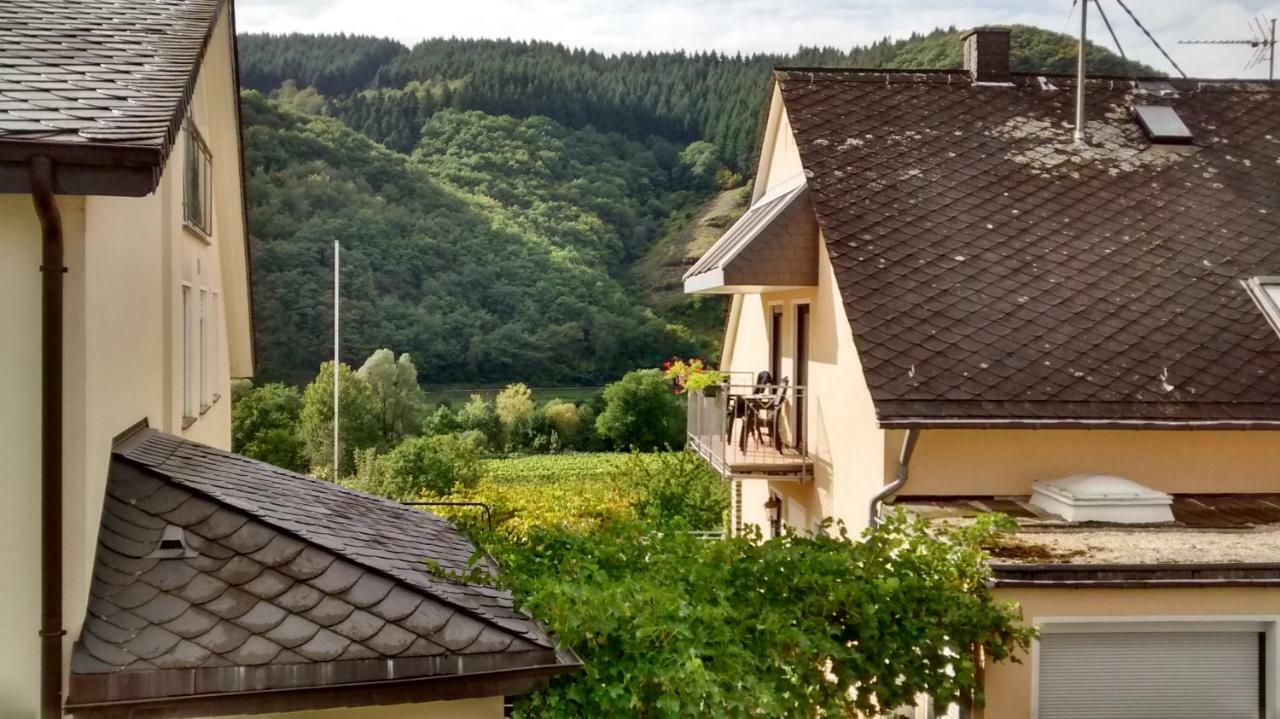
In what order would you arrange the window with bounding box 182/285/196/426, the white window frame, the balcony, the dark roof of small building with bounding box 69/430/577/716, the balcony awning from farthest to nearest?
the balcony
the balcony awning
the window with bounding box 182/285/196/426
the white window frame
the dark roof of small building with bounding box 69/430/577/716

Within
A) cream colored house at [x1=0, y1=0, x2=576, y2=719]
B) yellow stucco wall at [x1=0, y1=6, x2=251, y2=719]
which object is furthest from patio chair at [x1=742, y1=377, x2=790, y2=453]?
yellow stucco wall at [x1=0, y1=6, x2=251, y2=719]

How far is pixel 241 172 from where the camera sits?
1220cm

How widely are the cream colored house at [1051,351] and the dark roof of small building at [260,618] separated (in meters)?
3.87

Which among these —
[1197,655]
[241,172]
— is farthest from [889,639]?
[241,172]

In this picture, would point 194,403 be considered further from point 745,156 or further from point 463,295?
point 745,156

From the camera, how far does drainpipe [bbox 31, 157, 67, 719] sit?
432 centimetres

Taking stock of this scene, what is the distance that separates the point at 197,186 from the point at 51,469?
20.3 ft

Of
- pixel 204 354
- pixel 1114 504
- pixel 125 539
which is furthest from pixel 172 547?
pixel 1114 504

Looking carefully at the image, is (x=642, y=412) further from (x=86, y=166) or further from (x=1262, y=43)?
(x=86, y=166)

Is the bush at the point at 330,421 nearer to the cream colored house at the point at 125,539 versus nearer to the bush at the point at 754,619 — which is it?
the bush at the point at 754,619

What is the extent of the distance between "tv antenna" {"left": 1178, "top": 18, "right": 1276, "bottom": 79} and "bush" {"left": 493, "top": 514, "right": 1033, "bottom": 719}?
1283 cm

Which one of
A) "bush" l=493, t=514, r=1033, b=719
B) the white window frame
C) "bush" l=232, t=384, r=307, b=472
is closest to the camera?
"bush" l=493, t=514, r=1033, b=719

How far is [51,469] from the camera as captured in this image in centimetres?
444

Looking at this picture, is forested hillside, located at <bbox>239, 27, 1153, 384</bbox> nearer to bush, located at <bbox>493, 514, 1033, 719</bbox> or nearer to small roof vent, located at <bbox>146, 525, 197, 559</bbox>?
bush, located at <bbox>493, 514, 1033, 719</bbox>
